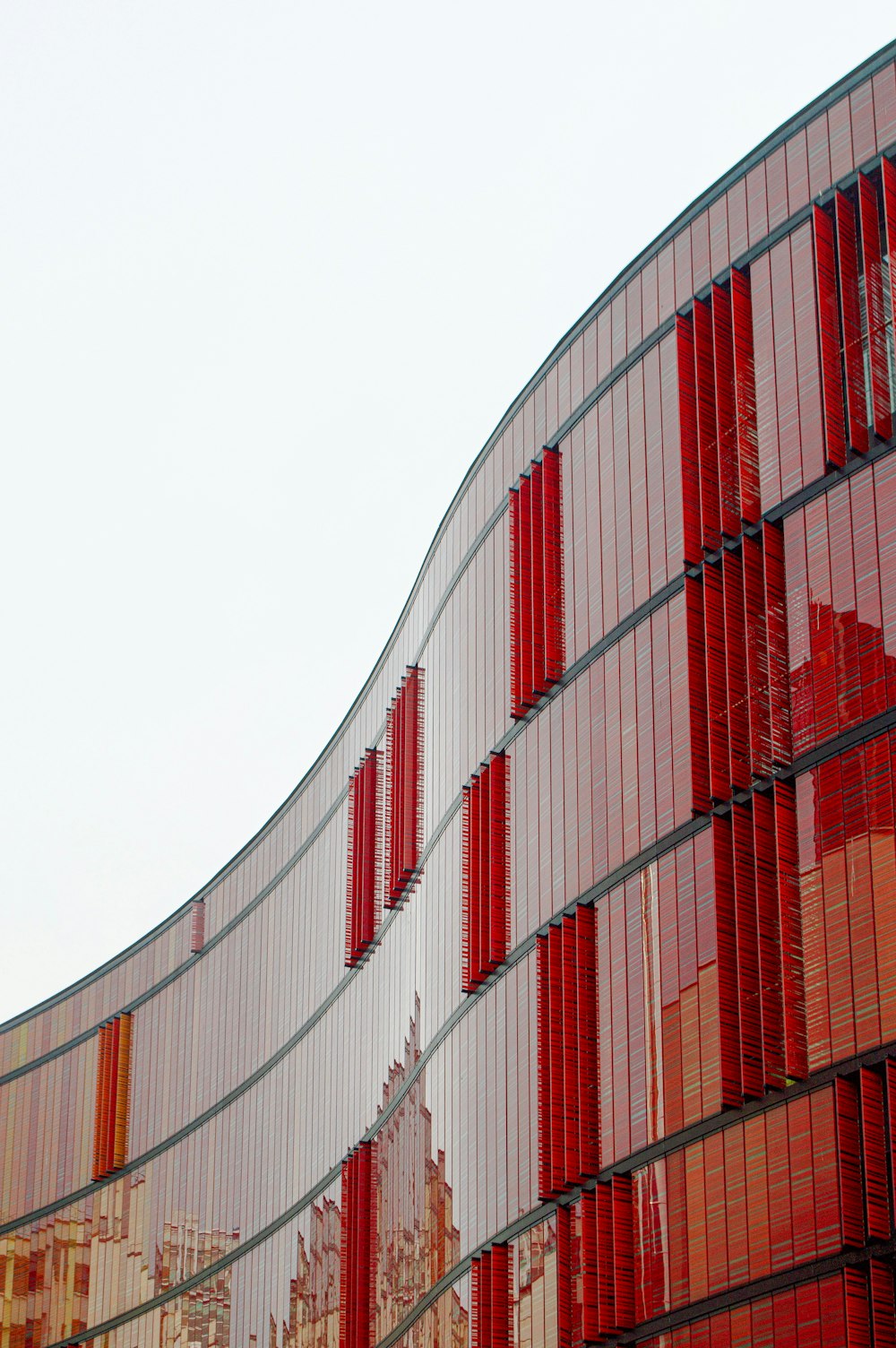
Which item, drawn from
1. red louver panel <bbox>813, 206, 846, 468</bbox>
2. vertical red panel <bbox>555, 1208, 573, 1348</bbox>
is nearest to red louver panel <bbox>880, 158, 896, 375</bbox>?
red louver panel <bbox>813, 206, 846, 468</bbox>

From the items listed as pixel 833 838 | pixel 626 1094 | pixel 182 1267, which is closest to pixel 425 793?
pixel 626 1094

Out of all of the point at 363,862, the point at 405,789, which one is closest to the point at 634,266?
the point at 405,789

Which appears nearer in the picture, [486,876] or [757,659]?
[757,659]

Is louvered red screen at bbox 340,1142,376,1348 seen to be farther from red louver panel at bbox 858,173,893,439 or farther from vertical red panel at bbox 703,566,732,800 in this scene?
red louver panel at bbox 858,173,893,439

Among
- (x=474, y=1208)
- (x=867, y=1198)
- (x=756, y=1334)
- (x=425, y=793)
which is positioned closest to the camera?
(x=867, y=1198)

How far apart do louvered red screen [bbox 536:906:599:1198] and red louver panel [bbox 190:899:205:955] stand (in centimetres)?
3253

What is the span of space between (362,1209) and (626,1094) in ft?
66.0

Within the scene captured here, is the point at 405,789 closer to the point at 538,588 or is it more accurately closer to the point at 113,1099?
the point at 538,588

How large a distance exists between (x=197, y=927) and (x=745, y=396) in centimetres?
4123

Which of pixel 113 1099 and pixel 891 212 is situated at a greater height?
pixel 891 212

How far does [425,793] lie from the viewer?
51.5 m

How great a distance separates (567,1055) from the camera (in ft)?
125

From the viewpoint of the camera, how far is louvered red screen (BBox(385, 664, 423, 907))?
171 ft

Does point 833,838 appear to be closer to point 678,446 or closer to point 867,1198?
point 867,1198
